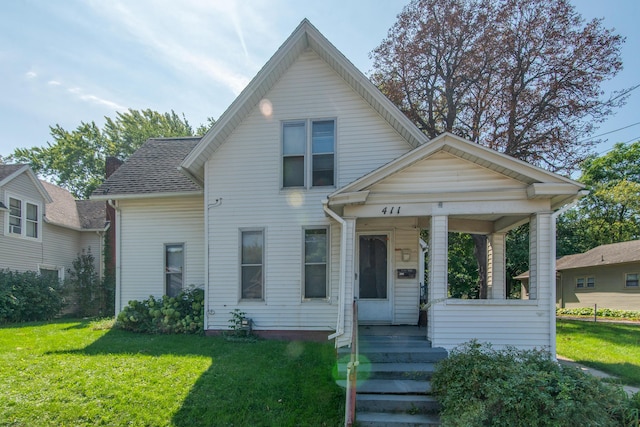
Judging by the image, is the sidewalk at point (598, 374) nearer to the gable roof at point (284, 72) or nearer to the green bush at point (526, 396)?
the green bush at point (526, 396)

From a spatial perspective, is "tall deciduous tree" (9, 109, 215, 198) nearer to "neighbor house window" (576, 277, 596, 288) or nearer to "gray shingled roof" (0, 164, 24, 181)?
"gray shingled roof" (0, 164, 24, 181)

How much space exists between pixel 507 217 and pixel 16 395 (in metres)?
8.89

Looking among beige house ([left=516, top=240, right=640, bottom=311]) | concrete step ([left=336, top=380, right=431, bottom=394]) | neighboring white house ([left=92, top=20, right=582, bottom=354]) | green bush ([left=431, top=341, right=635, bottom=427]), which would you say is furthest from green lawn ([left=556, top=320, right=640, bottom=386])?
beige house ([left=516, top=240, right=640, bottom=311])

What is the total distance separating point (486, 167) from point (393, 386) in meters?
3.99

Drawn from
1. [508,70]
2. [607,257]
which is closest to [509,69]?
[508,70]

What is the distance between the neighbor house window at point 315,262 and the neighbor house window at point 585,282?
22.4 meters

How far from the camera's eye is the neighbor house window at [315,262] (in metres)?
8.73

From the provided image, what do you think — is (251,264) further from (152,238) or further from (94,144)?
(94,144)

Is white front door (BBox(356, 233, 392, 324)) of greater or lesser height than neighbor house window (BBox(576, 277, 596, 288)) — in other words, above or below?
above

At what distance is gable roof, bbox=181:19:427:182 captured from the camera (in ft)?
27.3

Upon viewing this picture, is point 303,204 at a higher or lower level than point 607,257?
higher

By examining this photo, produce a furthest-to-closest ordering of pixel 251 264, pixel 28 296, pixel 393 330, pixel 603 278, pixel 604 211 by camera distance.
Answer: pixel 604 211
pixel 603 278
pixel 28 296
pixel 251 264
pixel 393 330

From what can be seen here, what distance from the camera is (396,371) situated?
5594 mm

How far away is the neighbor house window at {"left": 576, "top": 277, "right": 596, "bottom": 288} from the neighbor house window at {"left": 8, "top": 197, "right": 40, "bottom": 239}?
3051 cm
